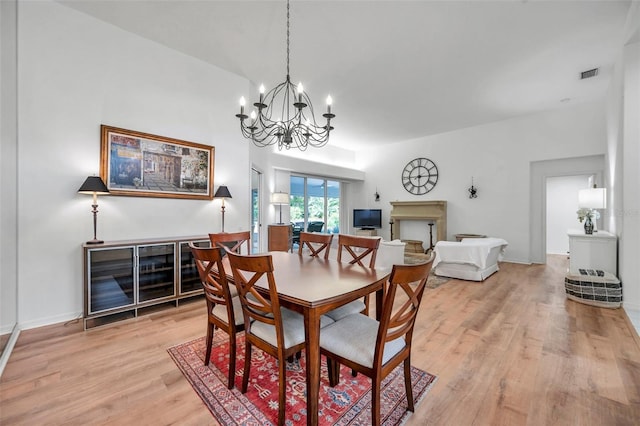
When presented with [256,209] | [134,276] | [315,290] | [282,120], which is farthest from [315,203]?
[315,290]

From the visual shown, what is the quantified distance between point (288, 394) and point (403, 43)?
393cm

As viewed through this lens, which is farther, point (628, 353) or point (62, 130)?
point (62, 130)

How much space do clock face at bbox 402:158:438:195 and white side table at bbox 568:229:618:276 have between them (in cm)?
380

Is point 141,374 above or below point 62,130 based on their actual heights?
below

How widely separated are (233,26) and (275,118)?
3108 millimetres

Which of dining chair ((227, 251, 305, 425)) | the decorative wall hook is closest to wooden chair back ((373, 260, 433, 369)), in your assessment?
dining chair ((227, 251, 305, 425))

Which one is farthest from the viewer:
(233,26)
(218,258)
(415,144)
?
(415,144)

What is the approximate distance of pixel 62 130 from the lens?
2777mm

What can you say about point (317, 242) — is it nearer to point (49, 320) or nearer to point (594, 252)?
point (49, 320)

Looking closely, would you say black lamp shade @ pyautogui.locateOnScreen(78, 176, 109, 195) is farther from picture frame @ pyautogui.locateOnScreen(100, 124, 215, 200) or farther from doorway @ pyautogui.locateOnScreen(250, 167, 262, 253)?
doorway @ pyautogui.locateOnScreen(250, 167, 262, 253)

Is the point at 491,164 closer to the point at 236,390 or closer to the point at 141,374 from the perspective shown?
the point at 236,390

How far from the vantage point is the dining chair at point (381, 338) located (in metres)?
1.30

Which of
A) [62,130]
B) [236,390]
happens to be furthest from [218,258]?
[62,130]

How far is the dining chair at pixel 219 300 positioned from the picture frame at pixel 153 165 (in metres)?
1.87
